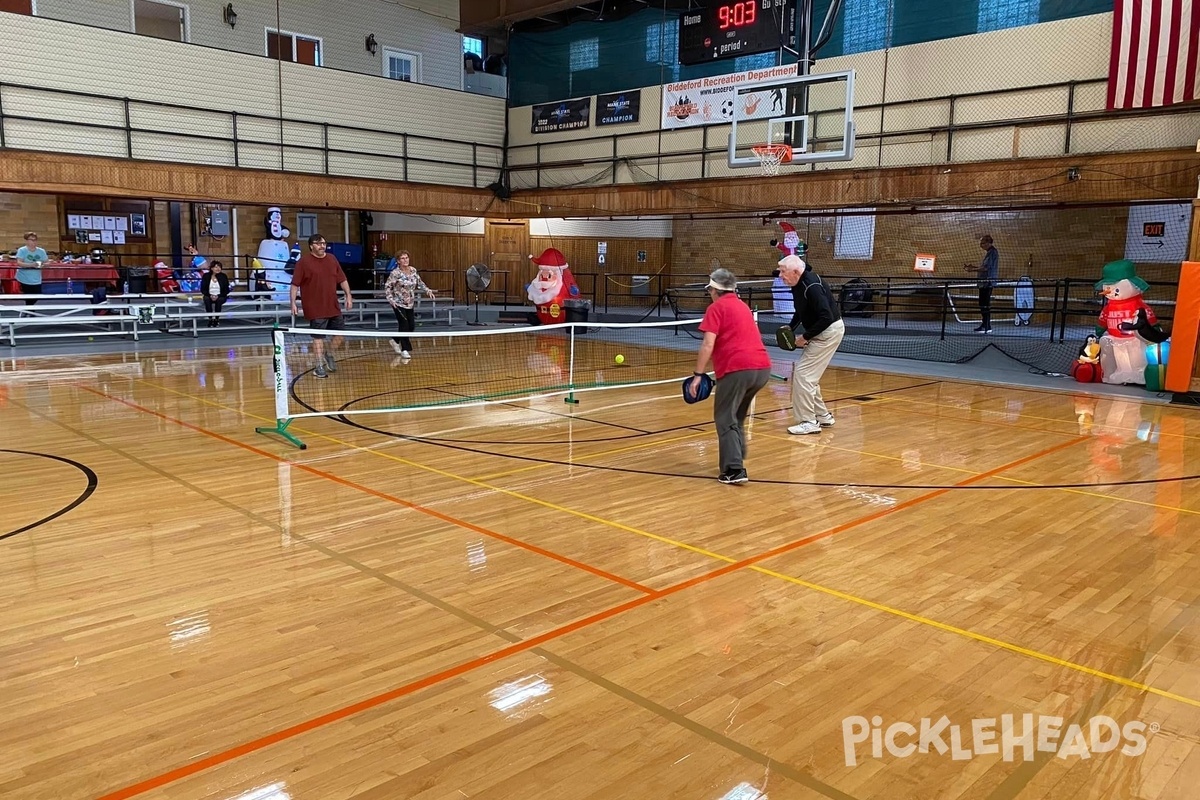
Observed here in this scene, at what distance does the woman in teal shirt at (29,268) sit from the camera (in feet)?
54.9

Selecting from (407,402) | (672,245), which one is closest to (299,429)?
(407,402)

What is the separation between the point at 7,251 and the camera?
66.3ft

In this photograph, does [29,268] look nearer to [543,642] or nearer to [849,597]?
[543,642]

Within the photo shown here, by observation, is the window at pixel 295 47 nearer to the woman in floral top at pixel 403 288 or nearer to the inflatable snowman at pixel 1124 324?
the woman in floral top at pixel 403 288

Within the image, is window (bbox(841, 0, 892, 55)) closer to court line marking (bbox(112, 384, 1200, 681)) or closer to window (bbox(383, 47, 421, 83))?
court line marking (bbox(112, 384, 1200, 681))

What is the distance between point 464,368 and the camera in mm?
13789

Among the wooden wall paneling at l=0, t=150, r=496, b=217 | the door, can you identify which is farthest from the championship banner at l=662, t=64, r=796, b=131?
the door

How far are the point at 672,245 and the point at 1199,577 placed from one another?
21289mm

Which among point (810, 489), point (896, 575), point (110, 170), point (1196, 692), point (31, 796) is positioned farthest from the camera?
point (110, 170)

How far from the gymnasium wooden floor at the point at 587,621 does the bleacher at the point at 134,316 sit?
8477 millimetres

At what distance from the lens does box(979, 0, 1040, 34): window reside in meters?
15.7

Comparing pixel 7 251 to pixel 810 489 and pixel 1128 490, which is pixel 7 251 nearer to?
pixel 810 489

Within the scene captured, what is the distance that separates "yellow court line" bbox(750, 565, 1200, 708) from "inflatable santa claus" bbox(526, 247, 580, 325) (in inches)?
568

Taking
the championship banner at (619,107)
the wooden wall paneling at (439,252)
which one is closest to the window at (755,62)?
the championship banner at (619,107)
